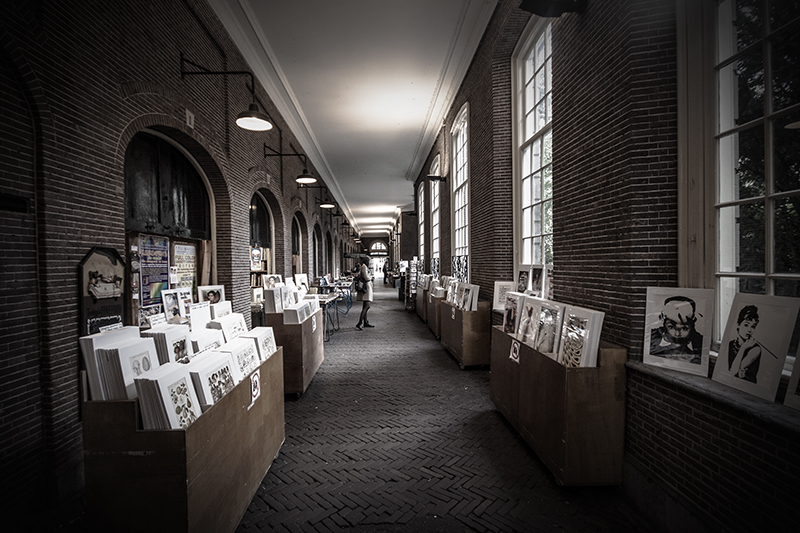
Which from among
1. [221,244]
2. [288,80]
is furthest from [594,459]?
[288,80]

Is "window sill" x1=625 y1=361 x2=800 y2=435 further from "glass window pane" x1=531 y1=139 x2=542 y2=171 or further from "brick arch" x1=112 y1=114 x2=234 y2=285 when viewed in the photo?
"brick arch" x1=112 y1=114 x2=234 y2=285

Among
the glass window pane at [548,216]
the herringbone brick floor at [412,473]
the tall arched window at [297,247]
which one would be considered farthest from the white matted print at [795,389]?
the tall arched window at [297,247]

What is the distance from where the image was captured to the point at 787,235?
1882mm

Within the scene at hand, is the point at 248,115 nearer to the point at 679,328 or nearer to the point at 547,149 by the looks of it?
the point at 547,149

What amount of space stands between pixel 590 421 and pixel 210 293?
4.73 meters

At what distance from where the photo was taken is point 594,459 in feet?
8.29

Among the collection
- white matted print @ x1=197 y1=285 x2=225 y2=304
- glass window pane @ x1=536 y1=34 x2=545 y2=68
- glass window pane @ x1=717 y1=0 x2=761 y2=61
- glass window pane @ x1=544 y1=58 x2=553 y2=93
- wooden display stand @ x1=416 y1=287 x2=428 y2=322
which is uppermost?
glass window pane @ x1=536 y1=34 x2=545 y2=68

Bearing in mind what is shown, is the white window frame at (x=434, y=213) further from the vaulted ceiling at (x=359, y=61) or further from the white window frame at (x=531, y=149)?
the white window frame at (x=531, y=149)

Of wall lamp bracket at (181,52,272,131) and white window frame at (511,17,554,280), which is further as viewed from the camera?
white window frame at (511,17,554,280)

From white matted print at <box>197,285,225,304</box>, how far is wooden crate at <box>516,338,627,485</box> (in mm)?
4311

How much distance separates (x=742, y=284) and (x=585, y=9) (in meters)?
2.57

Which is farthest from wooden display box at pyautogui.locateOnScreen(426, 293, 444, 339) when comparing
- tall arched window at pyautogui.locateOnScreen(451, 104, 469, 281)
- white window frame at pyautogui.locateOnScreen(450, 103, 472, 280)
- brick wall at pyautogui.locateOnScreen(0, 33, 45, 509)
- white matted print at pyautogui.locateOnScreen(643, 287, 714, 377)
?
brick wall at pyautogui.locateOnScreen(0, 33, 45, 509)

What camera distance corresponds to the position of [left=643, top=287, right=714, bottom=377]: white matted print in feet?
7.29

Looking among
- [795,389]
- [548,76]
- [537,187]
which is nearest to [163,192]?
[537,187]
